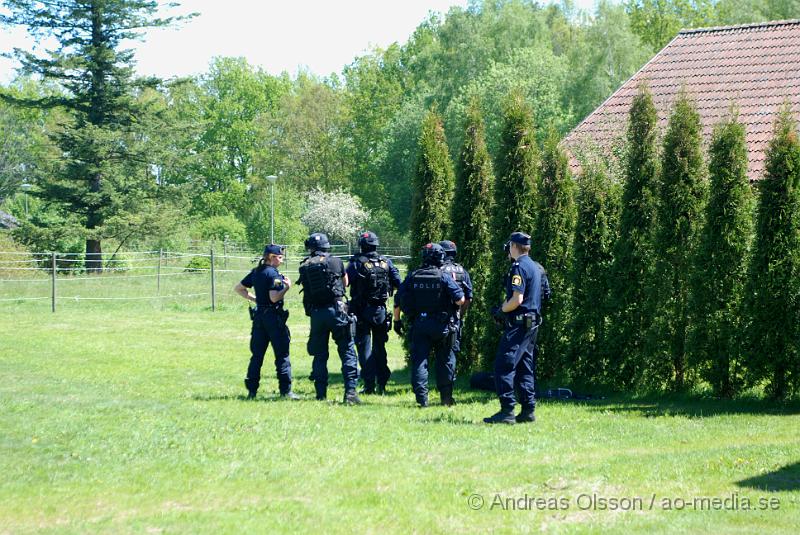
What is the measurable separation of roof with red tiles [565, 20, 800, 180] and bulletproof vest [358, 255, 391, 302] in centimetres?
827

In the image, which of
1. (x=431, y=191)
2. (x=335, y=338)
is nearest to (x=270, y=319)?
(x=335, y=338)

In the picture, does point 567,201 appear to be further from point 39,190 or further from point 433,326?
point 39,190

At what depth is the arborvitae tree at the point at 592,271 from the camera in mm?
12539

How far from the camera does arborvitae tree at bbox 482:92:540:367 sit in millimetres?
13391

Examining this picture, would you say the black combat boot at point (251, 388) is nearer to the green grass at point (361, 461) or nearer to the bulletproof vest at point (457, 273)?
the green grass at point (361, 461)

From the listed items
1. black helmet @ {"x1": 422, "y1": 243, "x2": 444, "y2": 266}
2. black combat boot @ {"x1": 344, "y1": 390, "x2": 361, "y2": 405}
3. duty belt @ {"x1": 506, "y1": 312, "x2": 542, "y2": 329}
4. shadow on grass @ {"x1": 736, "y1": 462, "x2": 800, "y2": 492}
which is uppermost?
black helmet @ {"x1": 422, "y1": 243, "x2": 444, "y2": 266}

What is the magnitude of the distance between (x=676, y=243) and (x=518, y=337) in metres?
3.23

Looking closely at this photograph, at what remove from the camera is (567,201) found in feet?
43.3

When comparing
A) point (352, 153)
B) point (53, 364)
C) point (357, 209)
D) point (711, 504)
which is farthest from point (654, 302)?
point (352, 153)

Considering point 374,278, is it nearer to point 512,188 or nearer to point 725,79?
point 512,188

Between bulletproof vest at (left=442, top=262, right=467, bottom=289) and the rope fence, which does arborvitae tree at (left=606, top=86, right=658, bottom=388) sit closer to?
bulletproof vest at (left=442, top=262, right=467, bottom=289)

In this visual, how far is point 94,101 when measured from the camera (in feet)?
140

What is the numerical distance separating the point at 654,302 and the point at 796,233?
193 cm

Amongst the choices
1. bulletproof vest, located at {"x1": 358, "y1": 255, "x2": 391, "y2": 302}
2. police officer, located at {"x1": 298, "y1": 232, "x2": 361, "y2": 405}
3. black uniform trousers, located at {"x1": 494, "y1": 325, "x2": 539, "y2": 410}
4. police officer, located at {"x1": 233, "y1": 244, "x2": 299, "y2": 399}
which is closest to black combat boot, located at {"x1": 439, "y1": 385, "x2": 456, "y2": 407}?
police officer, located at {"x1": 298, "y1": 232, "x2": 361, "y2": 405}
